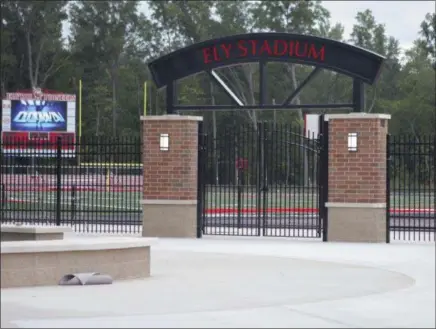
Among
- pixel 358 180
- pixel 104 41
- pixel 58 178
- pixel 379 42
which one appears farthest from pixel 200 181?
pixel 379 42

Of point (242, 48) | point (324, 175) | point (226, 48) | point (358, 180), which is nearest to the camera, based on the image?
point (358, 180)

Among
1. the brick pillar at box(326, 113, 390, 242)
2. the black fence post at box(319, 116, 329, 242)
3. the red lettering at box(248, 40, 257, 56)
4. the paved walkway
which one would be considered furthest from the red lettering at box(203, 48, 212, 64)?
the paved walkway

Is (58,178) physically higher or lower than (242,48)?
lower

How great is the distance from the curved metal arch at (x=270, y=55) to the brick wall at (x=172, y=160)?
1492 mm

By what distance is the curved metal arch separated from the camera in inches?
930

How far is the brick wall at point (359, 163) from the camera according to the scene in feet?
75.4

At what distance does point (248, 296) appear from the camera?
13891mm

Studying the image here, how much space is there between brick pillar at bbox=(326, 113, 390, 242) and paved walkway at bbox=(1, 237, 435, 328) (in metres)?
3.08

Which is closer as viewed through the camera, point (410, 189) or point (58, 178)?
point (410, 189)

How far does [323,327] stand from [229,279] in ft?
14.2

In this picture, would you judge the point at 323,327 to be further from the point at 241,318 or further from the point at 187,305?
the point at 187,305

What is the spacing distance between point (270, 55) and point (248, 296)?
11.3 metres

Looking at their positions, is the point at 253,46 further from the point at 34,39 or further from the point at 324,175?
the point at 34,39

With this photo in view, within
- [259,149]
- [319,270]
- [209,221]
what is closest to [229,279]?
[319,270]
